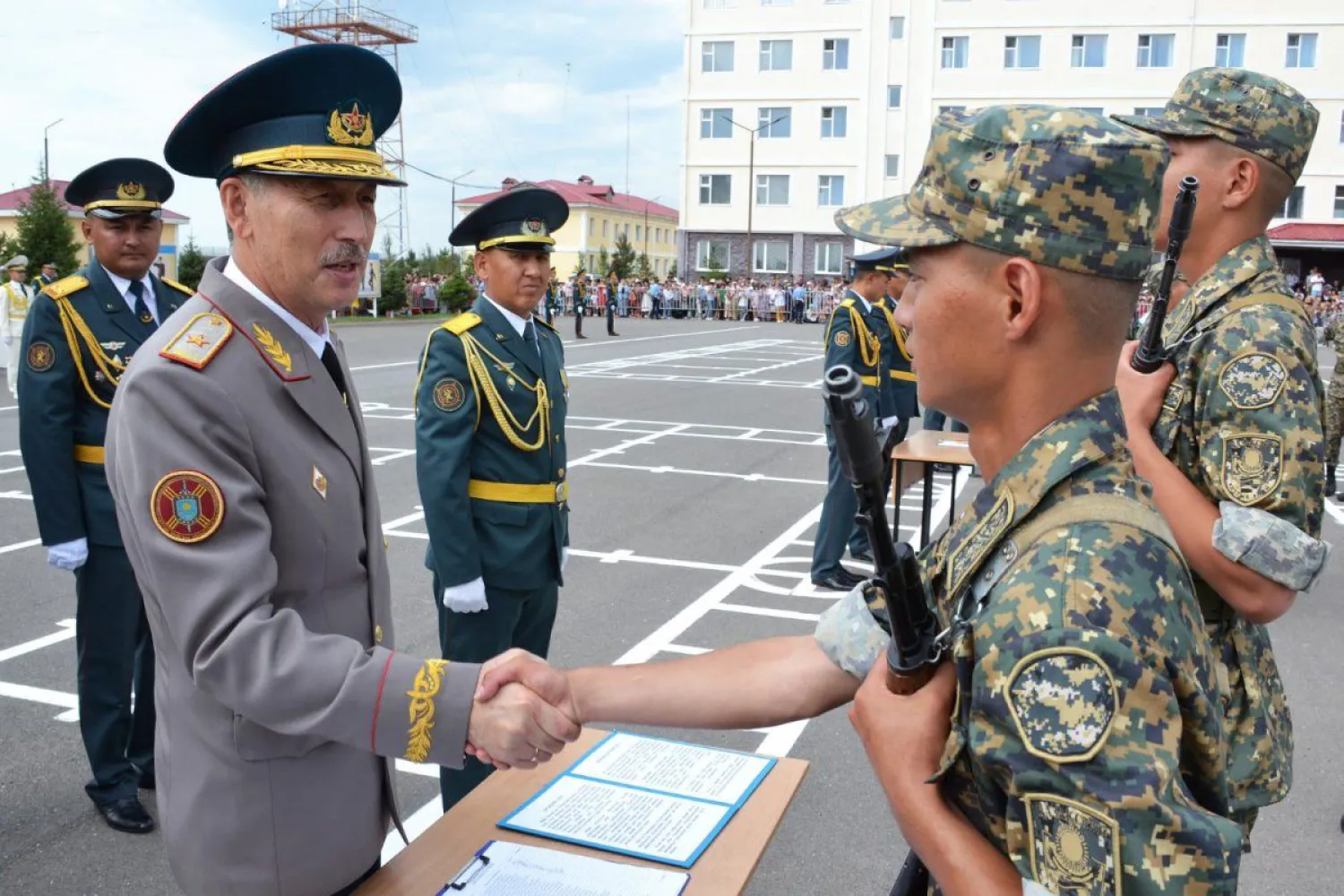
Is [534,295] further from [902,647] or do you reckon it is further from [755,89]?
[755,89]

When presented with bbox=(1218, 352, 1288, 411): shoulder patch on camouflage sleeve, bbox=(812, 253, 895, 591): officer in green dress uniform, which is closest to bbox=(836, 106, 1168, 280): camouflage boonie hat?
bbox=(1218, 352, 1288, 411): shoulder patch on camouflage sleeve

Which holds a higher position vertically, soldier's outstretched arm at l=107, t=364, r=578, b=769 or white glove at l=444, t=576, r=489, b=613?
soldier's outstretched arm at l=107, t=364, r=578, b=769

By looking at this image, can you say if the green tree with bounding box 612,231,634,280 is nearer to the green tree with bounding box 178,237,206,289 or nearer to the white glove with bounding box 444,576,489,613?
the green tree with bounding box 178,237,206,289

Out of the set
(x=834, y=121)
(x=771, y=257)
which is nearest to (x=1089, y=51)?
(x=834, y=121)

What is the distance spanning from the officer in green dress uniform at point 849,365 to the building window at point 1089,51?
137ft

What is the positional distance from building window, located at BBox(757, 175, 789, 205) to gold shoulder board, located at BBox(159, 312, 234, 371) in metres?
48.3

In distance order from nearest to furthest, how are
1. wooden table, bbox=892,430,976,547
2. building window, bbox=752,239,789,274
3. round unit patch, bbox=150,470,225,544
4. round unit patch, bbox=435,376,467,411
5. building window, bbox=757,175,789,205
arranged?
round unit patch, bbox=150,470,225,544
round unit patch, bbox=435,376,467,411
wooden table, bbox=892,430,976,547
building window, bbox=757,175,789,205
building window, bbox=752,239,789,274

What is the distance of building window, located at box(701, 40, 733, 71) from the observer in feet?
160

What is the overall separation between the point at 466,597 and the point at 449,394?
2.34 ft

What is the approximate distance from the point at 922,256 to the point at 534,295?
2.83 meters

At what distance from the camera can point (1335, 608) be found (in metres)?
6.75

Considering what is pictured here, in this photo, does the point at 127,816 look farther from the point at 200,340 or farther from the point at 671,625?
the point at 671,625

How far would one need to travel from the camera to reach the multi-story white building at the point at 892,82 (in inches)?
1657

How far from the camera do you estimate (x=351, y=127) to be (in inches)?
89.0
